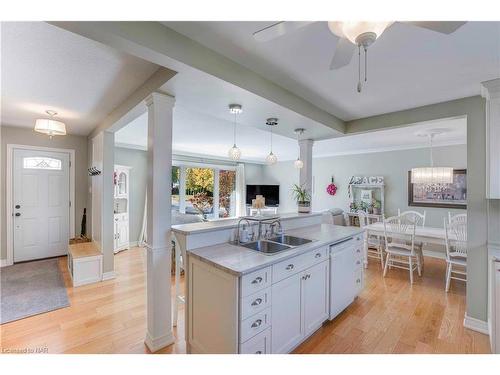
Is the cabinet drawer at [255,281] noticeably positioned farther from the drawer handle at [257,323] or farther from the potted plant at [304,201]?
the potted plant at [304,201]

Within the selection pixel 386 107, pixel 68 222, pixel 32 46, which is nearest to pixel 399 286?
pixel 386 107

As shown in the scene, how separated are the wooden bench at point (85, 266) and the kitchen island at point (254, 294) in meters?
2.19

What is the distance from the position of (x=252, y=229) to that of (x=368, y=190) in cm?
442

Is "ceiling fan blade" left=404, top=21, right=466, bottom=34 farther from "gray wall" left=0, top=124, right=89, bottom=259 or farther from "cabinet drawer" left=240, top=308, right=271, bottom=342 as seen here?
"gray wall" left=0, top=124, right=89, bottom=259

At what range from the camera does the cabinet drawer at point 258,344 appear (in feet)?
5.05

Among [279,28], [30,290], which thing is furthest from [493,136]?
[30,290]

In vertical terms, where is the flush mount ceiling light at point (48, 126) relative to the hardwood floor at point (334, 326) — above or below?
above

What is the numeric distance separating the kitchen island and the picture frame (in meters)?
3.73

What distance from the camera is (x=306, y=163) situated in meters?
3.78

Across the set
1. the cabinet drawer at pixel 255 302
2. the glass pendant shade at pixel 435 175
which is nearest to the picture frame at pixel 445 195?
the glass pendant shade at pixel 435 175

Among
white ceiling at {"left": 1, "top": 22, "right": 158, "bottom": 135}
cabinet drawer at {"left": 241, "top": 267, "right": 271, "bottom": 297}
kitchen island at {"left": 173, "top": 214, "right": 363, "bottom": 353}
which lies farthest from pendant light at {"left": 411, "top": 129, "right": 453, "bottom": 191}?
white ceiling at {"left": 1, "top": 22, "right": 158, "bottom": 135}

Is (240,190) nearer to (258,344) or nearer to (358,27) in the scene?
(258,344)
